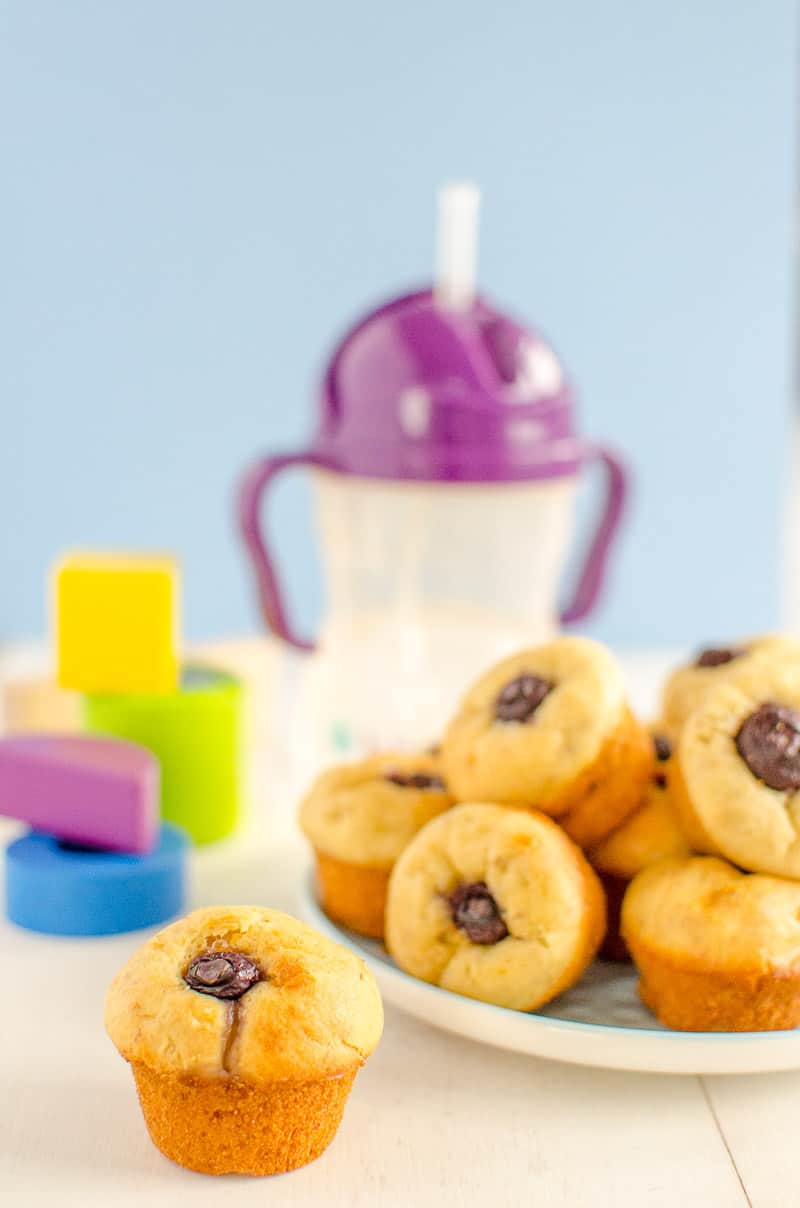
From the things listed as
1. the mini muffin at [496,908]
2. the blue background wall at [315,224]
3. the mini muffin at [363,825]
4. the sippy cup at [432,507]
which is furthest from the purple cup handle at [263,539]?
the blue background wall at [315,224]

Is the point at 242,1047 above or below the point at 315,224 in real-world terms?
below

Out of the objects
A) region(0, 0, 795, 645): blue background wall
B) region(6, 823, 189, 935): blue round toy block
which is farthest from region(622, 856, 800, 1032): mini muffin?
region(0, 0, 795, 645): blue background wall

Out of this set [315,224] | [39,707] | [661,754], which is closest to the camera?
[661,754]

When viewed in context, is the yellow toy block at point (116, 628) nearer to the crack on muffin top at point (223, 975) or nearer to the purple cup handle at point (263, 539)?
the purple cup handle at point (263, 539)

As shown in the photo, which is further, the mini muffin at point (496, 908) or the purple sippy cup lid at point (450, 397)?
the purple sippy cup lid at point (450, 397)

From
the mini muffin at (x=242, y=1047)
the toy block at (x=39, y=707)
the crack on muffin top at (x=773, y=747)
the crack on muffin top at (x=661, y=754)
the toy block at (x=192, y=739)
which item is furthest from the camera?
the toy block at (x=39, y=707)

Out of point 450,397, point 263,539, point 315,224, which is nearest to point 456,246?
point 450,397

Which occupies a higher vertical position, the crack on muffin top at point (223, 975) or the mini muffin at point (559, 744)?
the mini muffin at point (559, 744)

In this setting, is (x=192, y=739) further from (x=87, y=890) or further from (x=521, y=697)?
(x=521, y=697)
